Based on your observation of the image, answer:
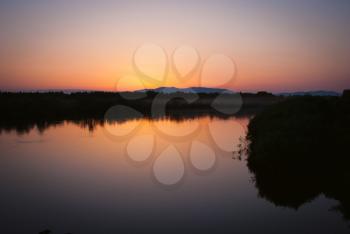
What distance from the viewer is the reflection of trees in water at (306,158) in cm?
1301

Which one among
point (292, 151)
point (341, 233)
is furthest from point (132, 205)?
point (292, 151)

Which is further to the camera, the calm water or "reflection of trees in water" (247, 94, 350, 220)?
"reflection of trees in water" (247, 94, 350, 220)

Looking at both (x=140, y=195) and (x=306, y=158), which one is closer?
(x=140, y=195)

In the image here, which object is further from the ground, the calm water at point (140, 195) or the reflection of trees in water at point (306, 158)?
the reflection of trees in water at point (306, 158)

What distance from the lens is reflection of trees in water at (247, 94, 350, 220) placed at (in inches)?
512

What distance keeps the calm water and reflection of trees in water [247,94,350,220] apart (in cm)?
74

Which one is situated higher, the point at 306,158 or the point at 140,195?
the point at 306,158

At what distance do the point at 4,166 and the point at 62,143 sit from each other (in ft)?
27.5

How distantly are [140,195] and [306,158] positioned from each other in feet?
27.5

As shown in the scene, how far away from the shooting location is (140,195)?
13047mm

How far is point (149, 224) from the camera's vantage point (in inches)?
392

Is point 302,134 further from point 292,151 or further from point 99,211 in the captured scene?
point 99,211

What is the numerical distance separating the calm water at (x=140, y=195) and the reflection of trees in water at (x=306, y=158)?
0.74 metres

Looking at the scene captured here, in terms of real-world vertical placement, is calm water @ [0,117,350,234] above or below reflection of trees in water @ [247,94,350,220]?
below
